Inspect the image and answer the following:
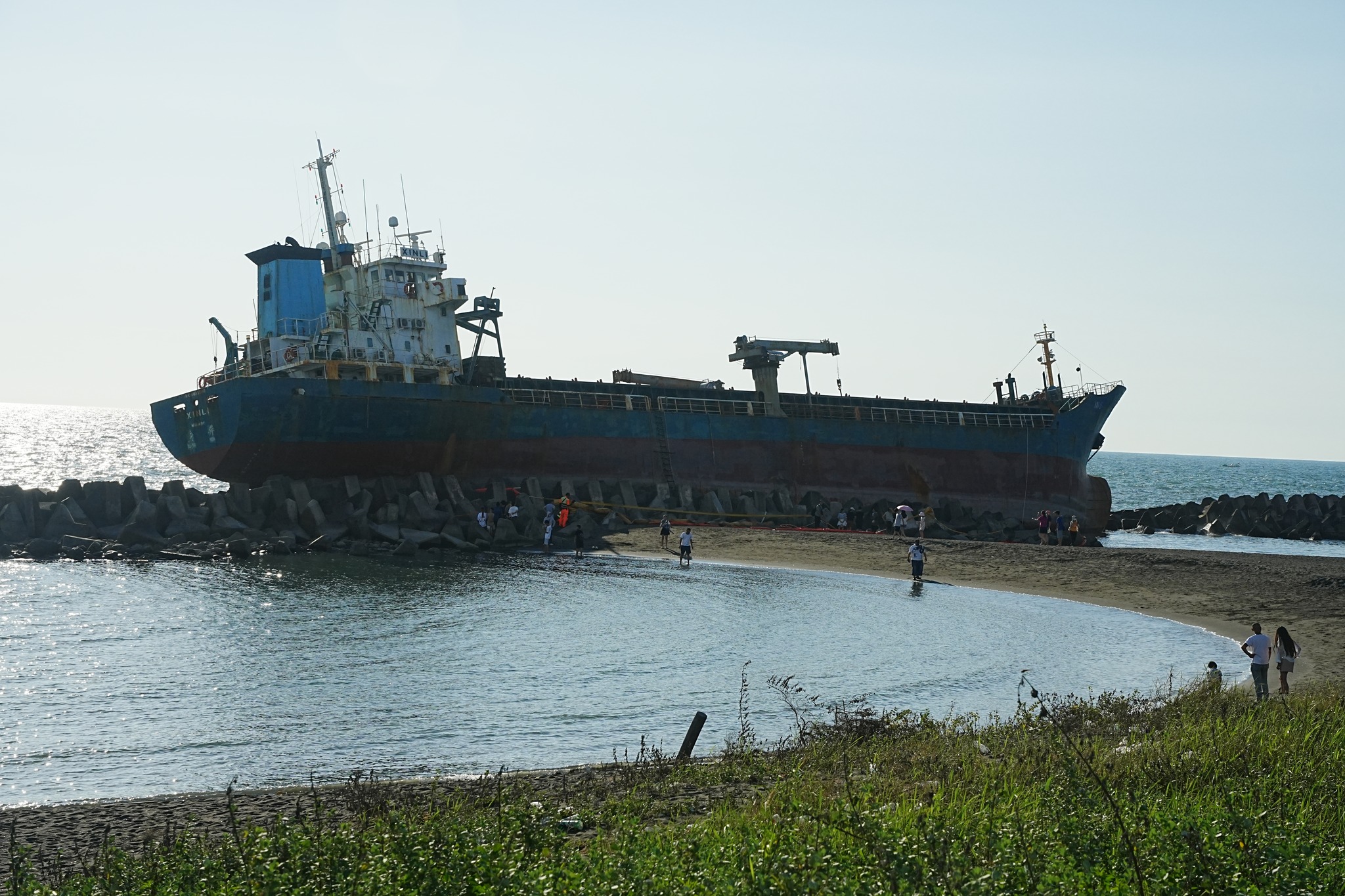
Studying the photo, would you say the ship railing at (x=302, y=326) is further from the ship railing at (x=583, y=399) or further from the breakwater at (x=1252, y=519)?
the breakwater at (x=1252, y=519)

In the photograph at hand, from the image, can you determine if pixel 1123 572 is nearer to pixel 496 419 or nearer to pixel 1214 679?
pixel 1214 679

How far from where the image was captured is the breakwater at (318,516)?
114 feet

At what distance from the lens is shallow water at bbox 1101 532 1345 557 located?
46.6 m

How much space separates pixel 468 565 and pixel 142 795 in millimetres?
21140

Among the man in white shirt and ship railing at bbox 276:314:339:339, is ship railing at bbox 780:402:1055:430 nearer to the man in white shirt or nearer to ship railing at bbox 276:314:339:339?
the man in white shirt

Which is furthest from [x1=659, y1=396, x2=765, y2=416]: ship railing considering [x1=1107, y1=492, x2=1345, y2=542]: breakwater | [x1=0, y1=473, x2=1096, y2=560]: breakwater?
[x1=1107, y1=492, x2=1345, y2=542]: breakwater

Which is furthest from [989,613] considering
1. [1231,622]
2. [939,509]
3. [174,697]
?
[939,509]

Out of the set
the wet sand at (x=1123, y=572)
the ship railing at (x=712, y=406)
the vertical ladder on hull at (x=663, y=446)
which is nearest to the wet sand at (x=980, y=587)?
the wet sand at (x=1123, y=572)

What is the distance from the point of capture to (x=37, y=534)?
35469 millimetres

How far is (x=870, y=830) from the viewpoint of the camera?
771 cm

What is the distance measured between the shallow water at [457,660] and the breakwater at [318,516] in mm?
3713

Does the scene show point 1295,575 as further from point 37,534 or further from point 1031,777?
point 37,534

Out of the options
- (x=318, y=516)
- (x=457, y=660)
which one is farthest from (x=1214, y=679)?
(x=318, y=516)

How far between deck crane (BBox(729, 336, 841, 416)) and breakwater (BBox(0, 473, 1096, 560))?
744 centimetres
